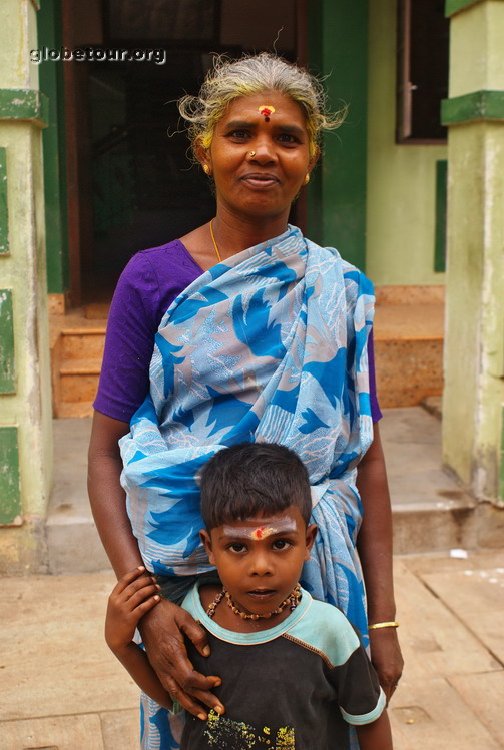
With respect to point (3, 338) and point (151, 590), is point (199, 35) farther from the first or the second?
point (151, 590)

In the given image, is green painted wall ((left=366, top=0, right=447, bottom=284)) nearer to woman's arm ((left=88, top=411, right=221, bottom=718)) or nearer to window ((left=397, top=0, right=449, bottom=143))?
window ((left=397, top=0, right=449, bottom=143))

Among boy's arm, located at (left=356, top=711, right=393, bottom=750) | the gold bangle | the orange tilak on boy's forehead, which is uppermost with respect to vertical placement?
the orange tilak on boy's forehead

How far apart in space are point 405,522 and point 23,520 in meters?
1.69

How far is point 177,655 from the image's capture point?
1.76 meters

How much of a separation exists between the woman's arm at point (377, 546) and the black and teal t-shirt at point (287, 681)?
0.69ft

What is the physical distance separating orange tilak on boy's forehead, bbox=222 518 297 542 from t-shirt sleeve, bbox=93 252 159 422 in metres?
0.40

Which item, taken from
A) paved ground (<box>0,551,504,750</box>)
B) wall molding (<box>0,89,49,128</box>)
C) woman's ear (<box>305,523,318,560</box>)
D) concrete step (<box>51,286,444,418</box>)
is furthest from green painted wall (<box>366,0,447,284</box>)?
woman's ear (<box>305,523,318,560</box>)

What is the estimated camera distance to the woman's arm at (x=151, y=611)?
5.76ft

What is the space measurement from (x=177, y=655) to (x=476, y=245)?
3.06 metres

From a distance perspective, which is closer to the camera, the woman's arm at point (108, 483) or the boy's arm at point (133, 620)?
the boy's arm at point (133, 620)

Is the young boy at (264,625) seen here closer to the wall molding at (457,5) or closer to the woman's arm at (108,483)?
the woman's arm at (108,483)

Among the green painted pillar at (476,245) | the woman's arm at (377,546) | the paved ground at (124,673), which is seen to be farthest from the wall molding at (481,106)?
the woman's arm at (377,546)

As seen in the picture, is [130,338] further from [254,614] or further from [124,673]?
[124,673]

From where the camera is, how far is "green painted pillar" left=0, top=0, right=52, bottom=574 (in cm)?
391
